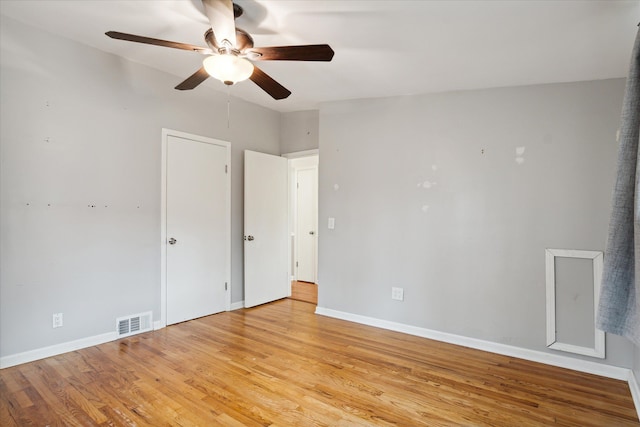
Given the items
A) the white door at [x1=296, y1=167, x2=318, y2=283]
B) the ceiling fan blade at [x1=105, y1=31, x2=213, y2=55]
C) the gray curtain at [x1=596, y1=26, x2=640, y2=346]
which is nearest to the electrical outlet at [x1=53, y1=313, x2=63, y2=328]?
the ceiling fan blade at [x1=105, y1=31, x2=213, y2=55]

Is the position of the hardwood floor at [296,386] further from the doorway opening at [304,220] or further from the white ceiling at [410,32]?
the doorway opening at [304,220]

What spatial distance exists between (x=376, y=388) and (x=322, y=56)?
7.38 feet

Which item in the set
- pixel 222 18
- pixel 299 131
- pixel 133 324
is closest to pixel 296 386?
pixel 133 324

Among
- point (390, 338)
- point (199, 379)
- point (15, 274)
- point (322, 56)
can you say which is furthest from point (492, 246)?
point (15, 274)

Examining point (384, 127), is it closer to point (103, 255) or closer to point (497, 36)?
point (497, 36)

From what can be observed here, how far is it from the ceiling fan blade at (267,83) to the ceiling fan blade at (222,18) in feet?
0.85

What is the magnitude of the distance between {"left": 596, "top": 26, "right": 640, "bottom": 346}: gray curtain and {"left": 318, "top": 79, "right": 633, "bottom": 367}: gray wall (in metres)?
2.22

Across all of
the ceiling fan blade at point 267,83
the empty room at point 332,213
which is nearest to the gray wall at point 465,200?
the empty room at point 332,213

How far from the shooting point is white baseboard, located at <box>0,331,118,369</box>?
2600mm

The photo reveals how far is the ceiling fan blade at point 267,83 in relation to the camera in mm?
2305

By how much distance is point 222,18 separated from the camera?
1860 millimetres

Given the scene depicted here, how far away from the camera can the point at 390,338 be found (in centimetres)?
339

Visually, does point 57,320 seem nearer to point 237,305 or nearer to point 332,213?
point 237,305

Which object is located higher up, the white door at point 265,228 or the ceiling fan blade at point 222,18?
the ceiling fan blade at point 222,18
